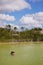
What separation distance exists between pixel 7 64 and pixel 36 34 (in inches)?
689

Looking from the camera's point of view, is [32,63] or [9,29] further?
[9,29]

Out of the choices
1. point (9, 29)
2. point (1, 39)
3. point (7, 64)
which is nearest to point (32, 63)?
point (7, 64)

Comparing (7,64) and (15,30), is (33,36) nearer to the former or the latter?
(15,30)

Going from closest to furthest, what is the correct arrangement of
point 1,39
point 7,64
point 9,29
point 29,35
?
point 7,64 → point 1,39 → point 29,35 → point 9,29

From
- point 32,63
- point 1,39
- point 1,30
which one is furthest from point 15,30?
point 32,63

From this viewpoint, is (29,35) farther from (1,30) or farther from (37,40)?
Result: (1,30)

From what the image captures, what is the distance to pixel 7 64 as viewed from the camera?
22.3 feet

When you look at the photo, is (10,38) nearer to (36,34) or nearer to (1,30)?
(1,30)

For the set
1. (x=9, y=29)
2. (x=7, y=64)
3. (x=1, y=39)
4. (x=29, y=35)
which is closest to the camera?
(x=7, y=64)

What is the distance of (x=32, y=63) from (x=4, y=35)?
15.5m

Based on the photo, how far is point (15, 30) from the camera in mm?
26406

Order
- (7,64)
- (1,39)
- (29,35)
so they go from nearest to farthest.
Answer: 1. (7,64)
2. (1,39)
3. (29,35)

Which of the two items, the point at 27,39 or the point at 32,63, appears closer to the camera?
the point at 32,63

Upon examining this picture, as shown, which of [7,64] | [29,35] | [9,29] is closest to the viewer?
[7,64]
